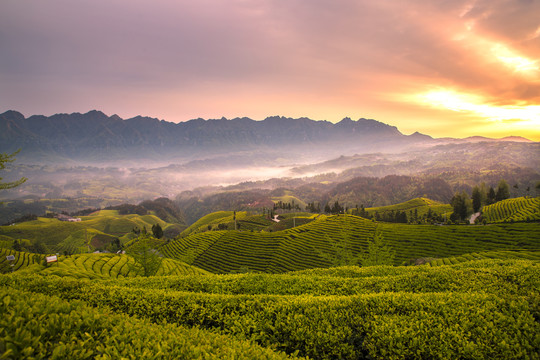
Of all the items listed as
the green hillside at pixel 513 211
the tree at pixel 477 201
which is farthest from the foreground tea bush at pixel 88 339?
the tree at pixel 477 201

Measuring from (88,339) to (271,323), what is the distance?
4.42 meters

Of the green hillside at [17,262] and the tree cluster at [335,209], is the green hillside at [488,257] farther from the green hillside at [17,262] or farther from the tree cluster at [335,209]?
the tree cluster at [335,209]

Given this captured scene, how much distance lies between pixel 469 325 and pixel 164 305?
29.0 ft

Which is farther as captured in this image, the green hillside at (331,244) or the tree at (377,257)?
the green hillside at (331,244)

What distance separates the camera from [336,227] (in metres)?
85.2

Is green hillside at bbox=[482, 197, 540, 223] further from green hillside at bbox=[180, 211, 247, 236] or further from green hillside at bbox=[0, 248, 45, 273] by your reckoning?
green hillside at bbox=[0, 248, 45, 273]

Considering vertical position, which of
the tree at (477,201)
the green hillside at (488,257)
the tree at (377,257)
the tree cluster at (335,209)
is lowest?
the tree cluster at (335,209)

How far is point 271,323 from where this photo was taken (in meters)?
7.33

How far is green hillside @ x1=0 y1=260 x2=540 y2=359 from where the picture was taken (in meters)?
4.97

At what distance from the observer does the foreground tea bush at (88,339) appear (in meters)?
4.32

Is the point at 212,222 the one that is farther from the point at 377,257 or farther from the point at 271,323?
the point at 271,323

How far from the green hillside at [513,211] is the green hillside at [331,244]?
17346 millimetres

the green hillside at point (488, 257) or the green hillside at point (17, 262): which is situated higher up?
the green hillside at point (488, 257)

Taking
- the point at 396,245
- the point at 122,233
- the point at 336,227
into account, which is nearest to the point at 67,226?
the point at 122,233
